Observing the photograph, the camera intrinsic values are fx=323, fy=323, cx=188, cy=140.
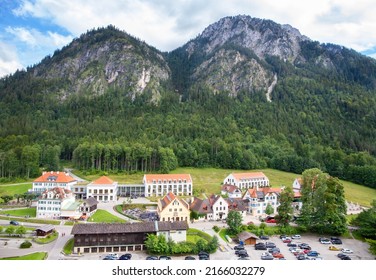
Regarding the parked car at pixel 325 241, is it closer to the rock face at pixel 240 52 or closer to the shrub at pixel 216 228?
the shrub at pixel 216 228

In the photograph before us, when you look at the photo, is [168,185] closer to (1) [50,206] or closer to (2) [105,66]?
(1) [50,206]

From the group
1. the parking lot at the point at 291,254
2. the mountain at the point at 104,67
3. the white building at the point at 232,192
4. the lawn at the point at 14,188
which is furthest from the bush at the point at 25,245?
the mountain at the point at 104,67

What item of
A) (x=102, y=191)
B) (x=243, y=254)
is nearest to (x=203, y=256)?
(x=243, y=254)

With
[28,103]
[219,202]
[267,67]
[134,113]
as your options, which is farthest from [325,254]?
[267,67]

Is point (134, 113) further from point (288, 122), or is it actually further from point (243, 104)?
point (288, 122)

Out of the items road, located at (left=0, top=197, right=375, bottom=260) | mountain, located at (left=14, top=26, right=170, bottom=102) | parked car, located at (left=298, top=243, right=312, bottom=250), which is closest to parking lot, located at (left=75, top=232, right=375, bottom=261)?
road, located at (left=0, top=197, right=375, bottom=260)

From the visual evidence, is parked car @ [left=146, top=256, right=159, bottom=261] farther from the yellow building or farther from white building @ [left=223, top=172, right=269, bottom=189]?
white building @ [left=223, top=172, right=269, bottom=189]
